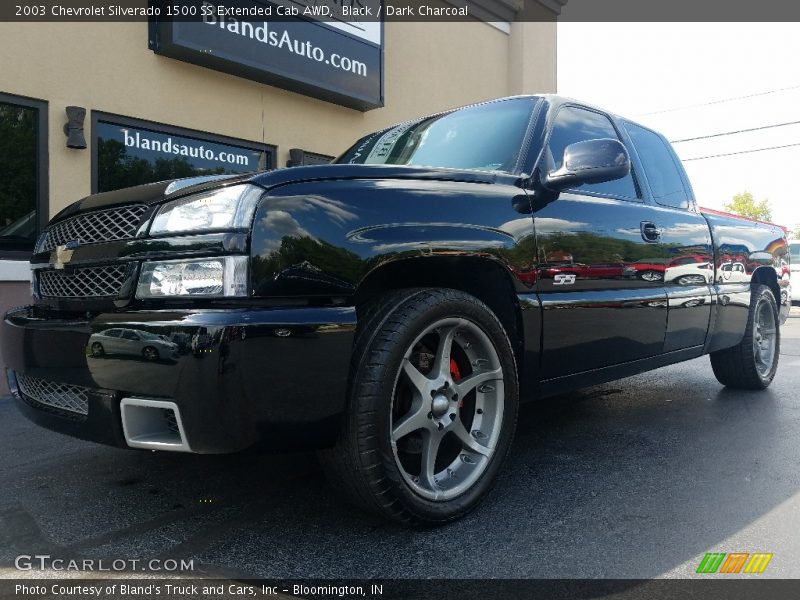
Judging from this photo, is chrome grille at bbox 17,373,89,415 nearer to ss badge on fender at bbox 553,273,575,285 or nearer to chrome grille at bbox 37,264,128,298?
chrome grille at bbox 37,264,128,298

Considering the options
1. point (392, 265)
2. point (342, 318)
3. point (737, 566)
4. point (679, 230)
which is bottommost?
point (737, 566)

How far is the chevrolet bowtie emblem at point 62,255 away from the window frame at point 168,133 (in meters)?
3.55

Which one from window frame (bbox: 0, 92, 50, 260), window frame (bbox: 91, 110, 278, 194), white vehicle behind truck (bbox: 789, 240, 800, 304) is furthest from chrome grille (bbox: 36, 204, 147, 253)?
white vehicle behind truck (bbox: 789, 240, 800, 304)

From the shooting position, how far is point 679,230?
3.93m

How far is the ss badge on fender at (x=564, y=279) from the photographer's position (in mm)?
2951

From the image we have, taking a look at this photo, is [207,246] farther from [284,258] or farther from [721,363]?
[721,363]

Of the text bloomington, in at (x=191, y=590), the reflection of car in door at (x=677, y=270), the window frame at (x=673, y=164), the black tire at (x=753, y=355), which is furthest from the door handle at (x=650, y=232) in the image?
the text bloomington, in at (x=191, y=590)

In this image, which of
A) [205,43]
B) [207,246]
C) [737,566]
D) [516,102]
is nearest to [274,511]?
[207,246]

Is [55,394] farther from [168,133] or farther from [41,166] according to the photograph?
[168,133]

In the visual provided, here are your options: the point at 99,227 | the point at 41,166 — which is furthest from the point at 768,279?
the point at 41,166

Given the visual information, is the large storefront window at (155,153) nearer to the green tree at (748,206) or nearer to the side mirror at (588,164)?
the side mirror at (588,164)

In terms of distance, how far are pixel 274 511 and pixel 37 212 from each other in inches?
164

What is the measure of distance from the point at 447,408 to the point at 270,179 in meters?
1.07

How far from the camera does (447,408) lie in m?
2.55
